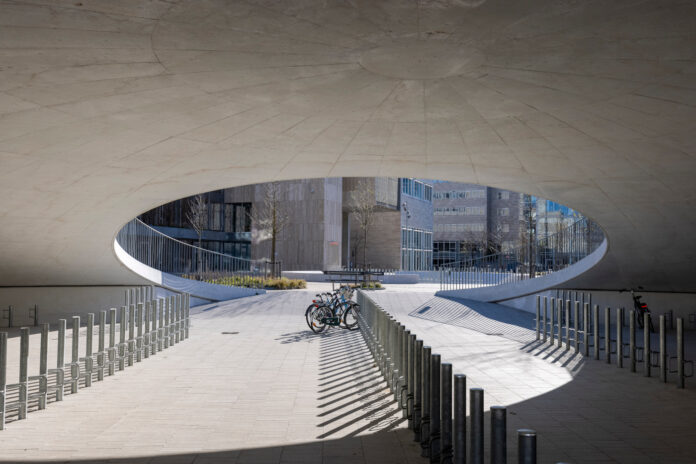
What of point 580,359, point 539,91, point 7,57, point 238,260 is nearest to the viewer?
point 7,57

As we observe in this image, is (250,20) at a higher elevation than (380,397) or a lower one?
higher

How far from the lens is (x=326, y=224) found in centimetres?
4253

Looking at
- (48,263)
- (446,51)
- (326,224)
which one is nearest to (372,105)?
(446,51)

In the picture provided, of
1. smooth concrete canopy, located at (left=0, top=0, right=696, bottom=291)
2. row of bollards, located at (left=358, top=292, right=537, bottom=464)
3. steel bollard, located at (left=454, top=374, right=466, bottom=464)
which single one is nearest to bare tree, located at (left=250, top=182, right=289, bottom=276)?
smooth concrete canopy, located at (left=0, top=0, right=696, bottom=291)

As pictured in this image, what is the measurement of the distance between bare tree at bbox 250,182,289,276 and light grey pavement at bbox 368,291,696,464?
923 inches

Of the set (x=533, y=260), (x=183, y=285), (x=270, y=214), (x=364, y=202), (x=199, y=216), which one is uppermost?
(x=364, y=202)

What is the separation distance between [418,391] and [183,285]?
15.9 m

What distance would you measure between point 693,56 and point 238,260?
78.3 ft

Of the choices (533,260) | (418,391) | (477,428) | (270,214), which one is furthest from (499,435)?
(270,214)

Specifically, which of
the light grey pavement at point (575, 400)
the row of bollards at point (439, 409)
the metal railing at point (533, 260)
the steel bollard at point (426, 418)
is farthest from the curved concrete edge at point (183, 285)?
the steel bollard at point (426, 418)

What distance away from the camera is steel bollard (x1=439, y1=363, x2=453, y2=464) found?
4.62 metres

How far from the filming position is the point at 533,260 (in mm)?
22344

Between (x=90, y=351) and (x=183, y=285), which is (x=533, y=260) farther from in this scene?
(x=90, y=351)

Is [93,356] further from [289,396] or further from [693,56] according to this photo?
[693,56]
